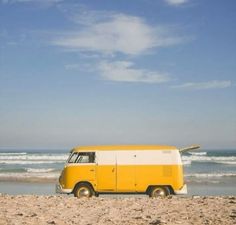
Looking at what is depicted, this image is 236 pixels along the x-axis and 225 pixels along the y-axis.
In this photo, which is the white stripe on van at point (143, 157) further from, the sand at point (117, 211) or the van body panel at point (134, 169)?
the sand at point (117, 211)

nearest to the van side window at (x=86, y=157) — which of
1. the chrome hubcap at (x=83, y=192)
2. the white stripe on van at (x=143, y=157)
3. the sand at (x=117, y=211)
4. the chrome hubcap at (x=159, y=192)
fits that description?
the white stripe on van at (x=143, y=157)

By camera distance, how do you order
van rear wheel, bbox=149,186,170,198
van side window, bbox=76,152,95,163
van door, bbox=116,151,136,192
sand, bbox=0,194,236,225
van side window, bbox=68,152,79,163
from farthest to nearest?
van side window, bbox=68,152,79,163 < van side window, bbox=76,152,95,163 < van rear wheel, bbox=149,186,170,198 < van door, bbox=116,151,136,192 < sand, bbox=0,194,236,225

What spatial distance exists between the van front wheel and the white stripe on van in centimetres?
116

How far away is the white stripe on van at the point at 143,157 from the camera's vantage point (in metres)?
17.5

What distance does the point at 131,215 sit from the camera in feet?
41.6

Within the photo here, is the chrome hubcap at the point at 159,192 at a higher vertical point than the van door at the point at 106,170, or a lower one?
lower

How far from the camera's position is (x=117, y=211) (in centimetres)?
1330

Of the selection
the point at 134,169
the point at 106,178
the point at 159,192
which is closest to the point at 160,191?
the point at 159,192

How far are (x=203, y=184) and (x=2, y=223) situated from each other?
2039 cm

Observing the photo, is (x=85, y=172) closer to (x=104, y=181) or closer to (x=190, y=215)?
(x=104, y=181)

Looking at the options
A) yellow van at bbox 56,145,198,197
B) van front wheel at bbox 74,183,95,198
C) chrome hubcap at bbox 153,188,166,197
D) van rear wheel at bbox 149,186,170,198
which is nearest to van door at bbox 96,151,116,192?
yellow van at bbox 56,145,198,197

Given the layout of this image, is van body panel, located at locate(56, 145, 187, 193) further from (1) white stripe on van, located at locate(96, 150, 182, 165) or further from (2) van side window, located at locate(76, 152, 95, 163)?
(2) van side window, located at locate(76, 152, 95, 163)

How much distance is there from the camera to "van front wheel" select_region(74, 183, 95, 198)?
58.6 feet

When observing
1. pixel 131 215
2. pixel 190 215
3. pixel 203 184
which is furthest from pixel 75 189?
pixel 203 184
